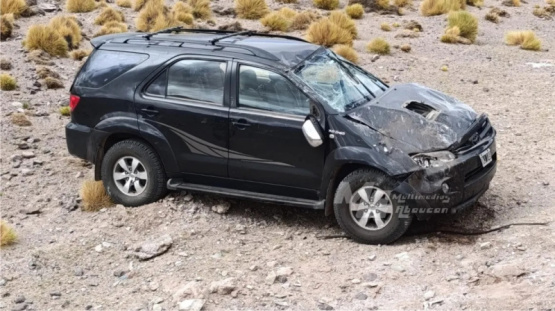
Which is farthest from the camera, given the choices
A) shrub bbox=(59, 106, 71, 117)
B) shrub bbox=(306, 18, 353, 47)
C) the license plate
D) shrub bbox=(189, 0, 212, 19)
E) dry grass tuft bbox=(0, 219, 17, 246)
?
shrub bbox=(189, 0, 212, 19)

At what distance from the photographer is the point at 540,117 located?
11.2 metres

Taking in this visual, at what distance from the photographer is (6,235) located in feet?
24.5

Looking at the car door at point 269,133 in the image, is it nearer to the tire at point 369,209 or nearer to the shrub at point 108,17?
the tire at point 369,209

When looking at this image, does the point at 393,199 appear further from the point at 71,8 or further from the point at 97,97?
the point at 71,8

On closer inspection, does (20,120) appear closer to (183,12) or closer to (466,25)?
(183,12)

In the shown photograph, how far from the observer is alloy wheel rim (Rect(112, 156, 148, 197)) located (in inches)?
310

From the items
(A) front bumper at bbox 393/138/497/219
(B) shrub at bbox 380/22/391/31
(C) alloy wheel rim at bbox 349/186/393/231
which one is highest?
(A) front bumper at bbox 393/138/497/219

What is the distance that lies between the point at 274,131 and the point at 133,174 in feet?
5.95

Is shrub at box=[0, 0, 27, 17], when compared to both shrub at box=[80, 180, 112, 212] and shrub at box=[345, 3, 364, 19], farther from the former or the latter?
shrub at box=[80, 180, 112, 212]

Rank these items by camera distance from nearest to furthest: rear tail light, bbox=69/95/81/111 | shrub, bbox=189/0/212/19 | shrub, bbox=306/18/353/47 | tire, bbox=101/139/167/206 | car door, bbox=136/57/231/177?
car door, bbox=136/57/231/177 → tire, bbox=101/139/167/206 → rear tail light, bbox=69/95/81/111 → shrub, bbox=306/18/353/47 → shrub, bbox=189/0/212/19

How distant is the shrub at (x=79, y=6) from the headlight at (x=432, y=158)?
15.0m

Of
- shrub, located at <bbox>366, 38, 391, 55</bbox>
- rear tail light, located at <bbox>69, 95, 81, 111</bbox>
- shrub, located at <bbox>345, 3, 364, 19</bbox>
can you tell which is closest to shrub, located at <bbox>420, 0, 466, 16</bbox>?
shrub, located at <bbox>345, 3, 364, 19</bbox>

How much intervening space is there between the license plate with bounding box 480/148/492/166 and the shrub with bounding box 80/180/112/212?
12.9ft

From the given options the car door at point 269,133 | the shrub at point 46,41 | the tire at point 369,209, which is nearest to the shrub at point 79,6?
the shrub at point 46,41
